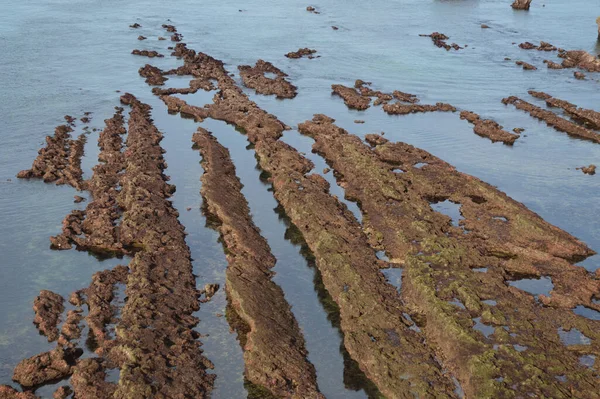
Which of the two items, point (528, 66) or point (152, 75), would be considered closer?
point (152, 75)

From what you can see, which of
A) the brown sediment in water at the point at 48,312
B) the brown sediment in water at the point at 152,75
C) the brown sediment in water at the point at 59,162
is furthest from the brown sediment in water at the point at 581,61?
the brown sediment in water at the point at 48,312

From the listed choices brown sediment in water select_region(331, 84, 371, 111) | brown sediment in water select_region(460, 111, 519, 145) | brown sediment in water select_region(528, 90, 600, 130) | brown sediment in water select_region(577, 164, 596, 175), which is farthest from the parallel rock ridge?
brown sediment in water select_region(528, 90, 600, 130)

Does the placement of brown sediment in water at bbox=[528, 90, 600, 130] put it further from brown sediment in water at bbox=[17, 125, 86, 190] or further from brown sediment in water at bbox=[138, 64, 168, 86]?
brown sediment in water at bbox=[17, 125, 86, 190]

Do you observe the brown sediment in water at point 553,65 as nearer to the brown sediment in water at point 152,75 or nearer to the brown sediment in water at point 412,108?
the brown sediment in water at point 412,108

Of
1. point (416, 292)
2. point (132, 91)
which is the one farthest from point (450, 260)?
point (132, 91)

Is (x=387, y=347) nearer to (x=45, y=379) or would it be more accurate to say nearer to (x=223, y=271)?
(x=223, y=271)

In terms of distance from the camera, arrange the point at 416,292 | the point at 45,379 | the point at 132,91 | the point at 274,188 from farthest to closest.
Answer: the point at 132,91 → the point at 274,188 → the point at 416,292 → the point at 45,379

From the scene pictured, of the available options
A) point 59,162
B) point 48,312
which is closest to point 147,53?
point 59,162

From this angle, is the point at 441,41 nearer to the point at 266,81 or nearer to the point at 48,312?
the point at 266,81
